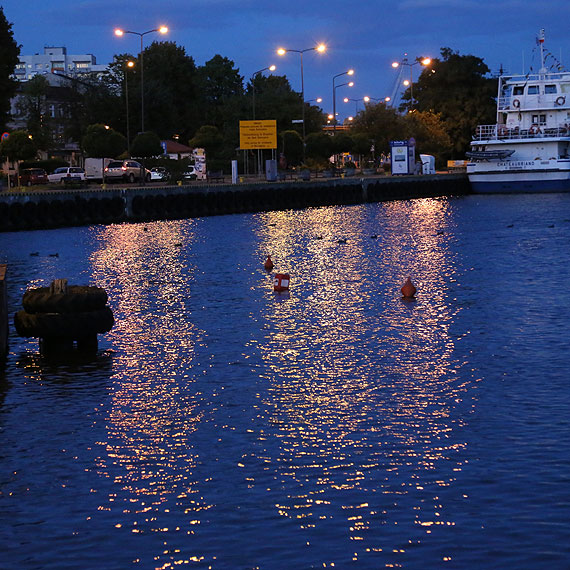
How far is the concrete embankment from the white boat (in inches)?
251

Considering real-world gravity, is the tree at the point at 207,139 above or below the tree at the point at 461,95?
below

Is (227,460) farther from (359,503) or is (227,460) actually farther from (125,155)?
(125,155)

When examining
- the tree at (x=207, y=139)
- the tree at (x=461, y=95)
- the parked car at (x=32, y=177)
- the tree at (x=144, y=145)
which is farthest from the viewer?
the tree at (x=461, y=95)

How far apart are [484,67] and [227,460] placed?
127853mm

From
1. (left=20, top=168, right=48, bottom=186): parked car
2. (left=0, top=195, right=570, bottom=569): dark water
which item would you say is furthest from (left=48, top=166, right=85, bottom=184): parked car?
(left=0, top=195, right=570, bottom=569): dark water

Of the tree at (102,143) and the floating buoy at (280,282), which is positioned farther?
the tree at (102,143)

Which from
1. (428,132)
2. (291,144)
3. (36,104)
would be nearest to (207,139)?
(291,144)

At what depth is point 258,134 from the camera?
300 ft

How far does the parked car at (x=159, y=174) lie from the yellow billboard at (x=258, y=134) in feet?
23.2

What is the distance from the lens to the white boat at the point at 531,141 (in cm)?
9238

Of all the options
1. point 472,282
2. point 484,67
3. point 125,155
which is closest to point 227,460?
point 472,282

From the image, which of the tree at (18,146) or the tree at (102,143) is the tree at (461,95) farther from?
the tree at (18,146)

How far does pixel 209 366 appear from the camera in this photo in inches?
703

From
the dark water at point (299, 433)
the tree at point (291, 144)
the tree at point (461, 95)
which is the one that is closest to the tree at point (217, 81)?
the tree at point (461, 95)
